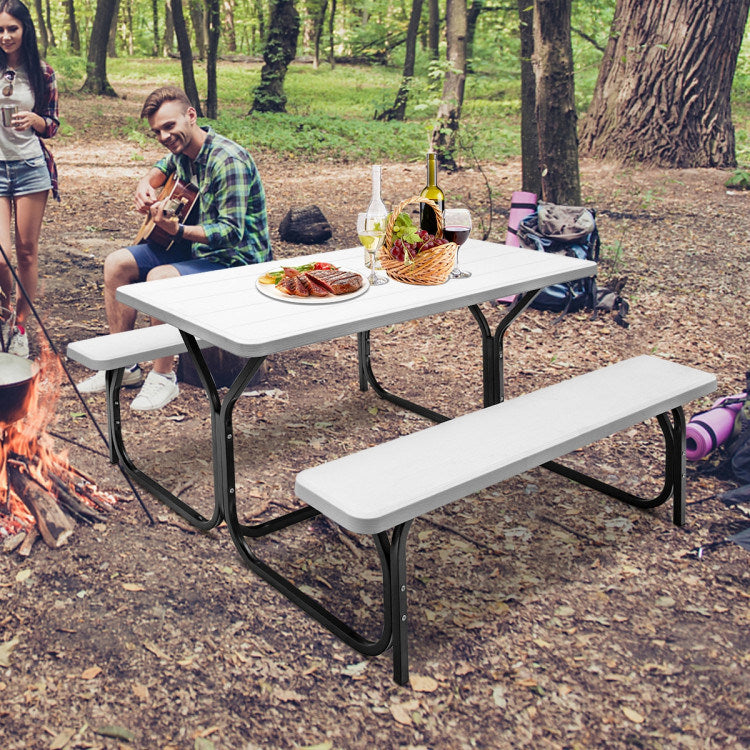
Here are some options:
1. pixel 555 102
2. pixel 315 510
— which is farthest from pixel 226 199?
pixel 555 102

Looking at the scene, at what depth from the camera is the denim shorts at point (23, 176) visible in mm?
4293

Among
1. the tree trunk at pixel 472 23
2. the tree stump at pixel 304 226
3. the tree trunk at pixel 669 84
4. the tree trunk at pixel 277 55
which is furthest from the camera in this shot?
the tree trunk at pixel 472 23

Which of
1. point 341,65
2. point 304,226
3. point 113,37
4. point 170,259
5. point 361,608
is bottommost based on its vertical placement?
point 361,608

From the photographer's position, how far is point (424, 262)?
2896 millimetres

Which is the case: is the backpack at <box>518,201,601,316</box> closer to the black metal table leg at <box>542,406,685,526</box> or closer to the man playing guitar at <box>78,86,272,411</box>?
the man playing guitar at <box>78,86,272,411</box>

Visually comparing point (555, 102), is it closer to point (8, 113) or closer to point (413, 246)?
point (413, 246)

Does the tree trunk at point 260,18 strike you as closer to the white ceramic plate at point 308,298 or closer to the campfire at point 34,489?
the campfire at point 34,489

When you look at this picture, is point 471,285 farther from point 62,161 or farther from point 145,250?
point 62,161

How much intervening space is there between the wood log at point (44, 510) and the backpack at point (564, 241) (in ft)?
10.4

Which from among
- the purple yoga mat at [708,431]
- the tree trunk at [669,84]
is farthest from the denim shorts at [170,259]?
the tree trunk at [669,84]

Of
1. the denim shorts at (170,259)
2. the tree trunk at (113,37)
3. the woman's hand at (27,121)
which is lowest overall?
the denim shorts at (170,259)

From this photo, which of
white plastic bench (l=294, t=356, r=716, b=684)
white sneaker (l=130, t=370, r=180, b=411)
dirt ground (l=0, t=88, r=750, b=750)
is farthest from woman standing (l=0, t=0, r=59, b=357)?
white plastic bench (l=294, t=356, r=716, b=684)

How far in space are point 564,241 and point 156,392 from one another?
2.53 m

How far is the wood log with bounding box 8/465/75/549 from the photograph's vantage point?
2.98m
